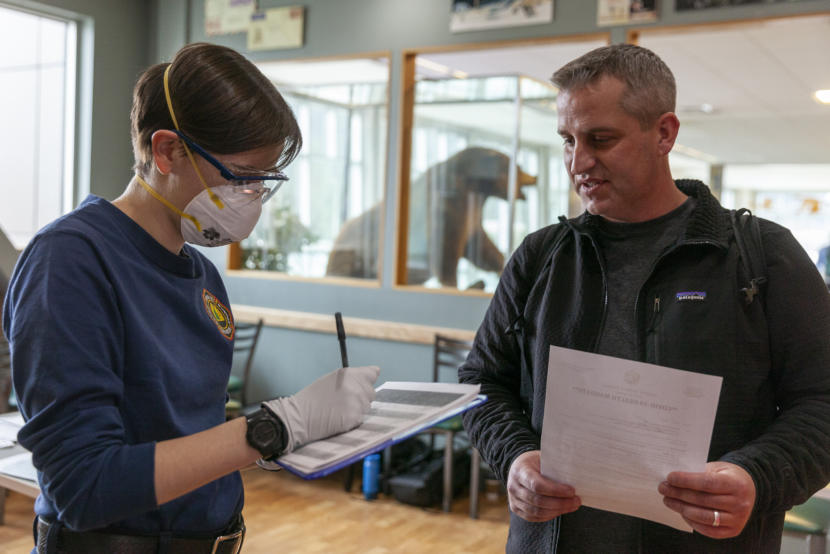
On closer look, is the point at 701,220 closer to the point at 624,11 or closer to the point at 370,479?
the point at 624,11

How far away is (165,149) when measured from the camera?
3.88ft

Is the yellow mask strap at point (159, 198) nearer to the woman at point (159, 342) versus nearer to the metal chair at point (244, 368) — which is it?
the woman at point (159, 342)

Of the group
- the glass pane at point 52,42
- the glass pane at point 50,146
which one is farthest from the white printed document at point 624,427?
the glass pane at point 52,42

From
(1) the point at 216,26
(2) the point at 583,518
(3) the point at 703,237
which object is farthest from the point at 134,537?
(1) the point at 216,26

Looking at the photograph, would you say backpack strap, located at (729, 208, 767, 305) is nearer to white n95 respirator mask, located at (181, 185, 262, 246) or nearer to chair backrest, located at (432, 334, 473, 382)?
white n95 respirator mask, located at (181, 185, 262, 246)

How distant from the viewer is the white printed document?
1076 mm

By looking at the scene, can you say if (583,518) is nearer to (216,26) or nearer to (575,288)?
(575,288)

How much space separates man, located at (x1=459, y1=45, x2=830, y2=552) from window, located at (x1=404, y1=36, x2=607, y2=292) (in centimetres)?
342

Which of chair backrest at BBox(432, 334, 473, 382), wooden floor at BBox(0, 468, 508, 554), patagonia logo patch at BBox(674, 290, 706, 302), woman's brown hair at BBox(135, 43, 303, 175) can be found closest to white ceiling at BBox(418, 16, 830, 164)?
chair backrest at BBox(432, 334, 473, 382)

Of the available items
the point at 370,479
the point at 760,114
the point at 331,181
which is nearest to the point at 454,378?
the point at 370,479

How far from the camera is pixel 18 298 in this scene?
3.34 ft

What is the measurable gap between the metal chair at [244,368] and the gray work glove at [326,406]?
3823mm

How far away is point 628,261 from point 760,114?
8.05 meters

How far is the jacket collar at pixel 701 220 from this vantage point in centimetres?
135
